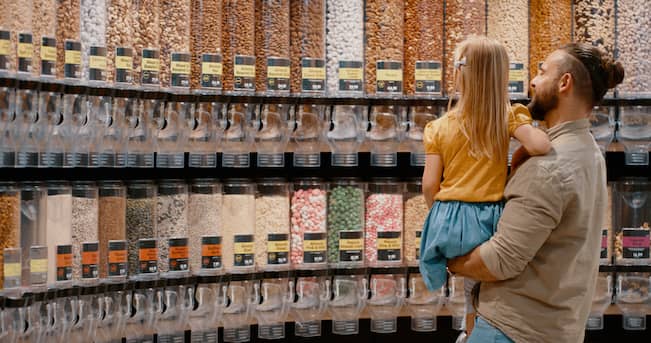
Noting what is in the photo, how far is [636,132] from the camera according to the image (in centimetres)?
283

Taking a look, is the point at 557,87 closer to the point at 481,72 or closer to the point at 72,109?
the point at 481,72

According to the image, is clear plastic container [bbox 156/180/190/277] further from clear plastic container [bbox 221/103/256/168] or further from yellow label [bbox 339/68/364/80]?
yellow label [bbox 339/68/364/80]

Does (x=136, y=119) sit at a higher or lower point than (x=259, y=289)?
higher

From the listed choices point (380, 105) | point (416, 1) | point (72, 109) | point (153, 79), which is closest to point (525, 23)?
point (416, 1)

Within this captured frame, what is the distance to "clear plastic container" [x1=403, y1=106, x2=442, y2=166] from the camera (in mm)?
2770

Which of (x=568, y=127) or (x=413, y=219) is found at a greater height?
(x=568, y=127)

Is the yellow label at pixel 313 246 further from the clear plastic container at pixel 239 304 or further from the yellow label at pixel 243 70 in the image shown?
the yellow label at pixel 243 70

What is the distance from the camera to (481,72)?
2.32 meters

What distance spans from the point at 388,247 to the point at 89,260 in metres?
0.98

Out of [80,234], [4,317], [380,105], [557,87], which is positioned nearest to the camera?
[4,317]

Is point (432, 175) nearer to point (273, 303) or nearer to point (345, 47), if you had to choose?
point (345, 47)

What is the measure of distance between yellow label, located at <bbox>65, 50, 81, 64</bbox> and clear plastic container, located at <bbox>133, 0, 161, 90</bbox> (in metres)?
0.19

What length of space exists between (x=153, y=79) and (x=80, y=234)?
1.71 feet

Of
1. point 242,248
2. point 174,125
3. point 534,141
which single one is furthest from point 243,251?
point 534,141
